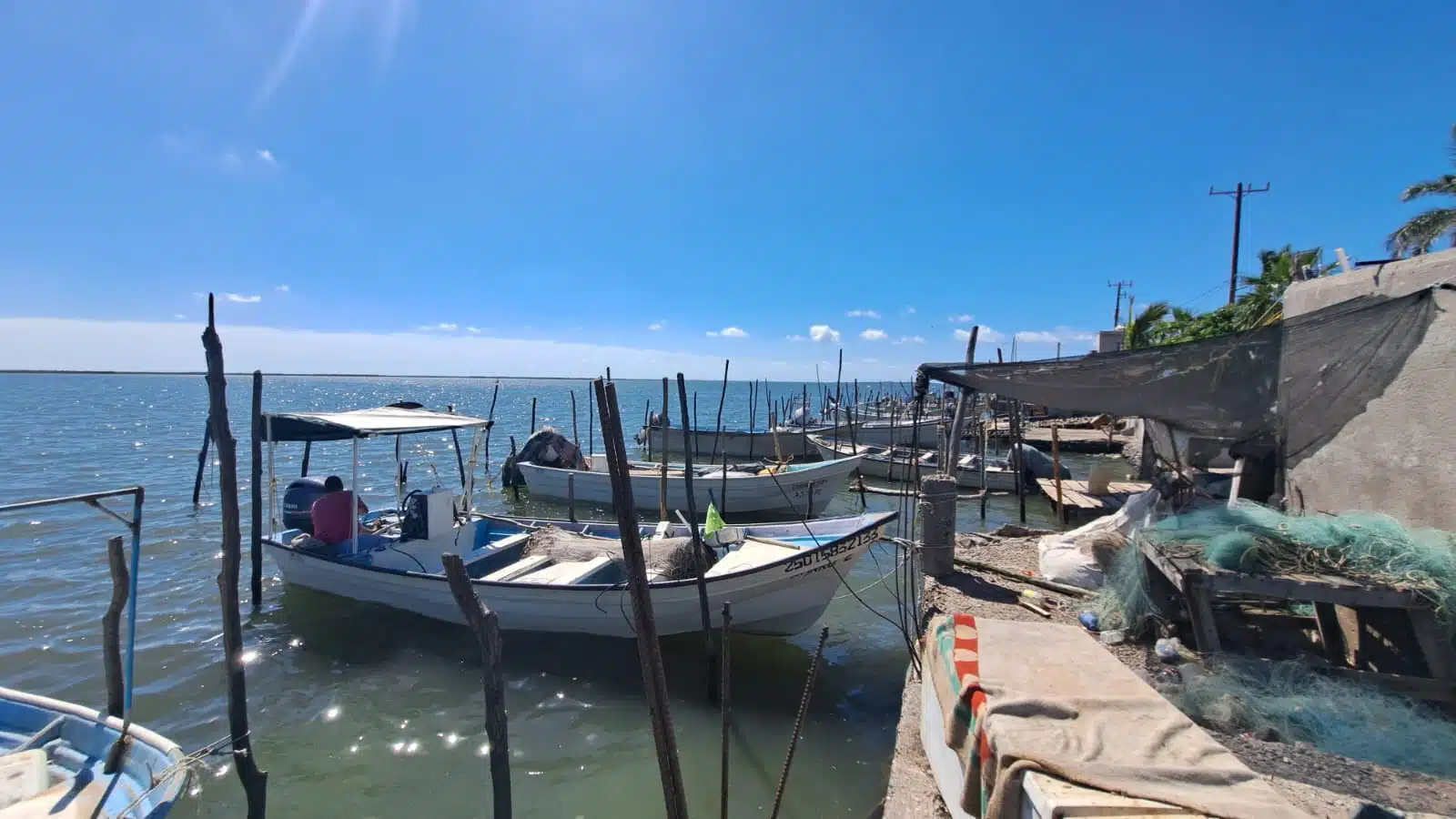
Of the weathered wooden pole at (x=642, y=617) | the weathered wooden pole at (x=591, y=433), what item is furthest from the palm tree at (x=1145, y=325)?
the weathered wooden pole at (x=642, y=617)

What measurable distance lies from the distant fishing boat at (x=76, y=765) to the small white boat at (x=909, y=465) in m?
15.2

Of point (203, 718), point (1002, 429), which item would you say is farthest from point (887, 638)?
point (1002, 429)

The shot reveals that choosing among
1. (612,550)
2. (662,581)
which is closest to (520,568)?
(612,550)

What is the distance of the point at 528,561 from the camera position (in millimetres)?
10305

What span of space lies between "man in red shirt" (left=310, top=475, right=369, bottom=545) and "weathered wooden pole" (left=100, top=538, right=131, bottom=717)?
15.3 ft

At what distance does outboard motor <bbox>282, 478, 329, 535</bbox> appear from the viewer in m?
11.3

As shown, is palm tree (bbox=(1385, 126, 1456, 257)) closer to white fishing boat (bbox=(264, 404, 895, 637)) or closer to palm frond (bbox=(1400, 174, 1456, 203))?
palm frond (bbox=(1400, 174, 1456, 203))

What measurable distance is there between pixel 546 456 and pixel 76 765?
1740 cm

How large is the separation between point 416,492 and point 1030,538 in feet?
33.4

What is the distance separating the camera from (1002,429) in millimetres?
33750

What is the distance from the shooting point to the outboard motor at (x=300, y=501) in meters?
11.3

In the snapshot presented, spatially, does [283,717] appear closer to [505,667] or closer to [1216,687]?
[505,667]

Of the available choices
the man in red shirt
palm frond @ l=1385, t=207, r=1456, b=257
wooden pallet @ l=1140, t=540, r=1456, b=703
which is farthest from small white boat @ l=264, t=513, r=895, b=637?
palm frond @ l=1385, t=207, r=1456, b=257

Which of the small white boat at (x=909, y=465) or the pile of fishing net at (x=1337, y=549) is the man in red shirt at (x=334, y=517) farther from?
the small white boat at (x=909, y=465)
